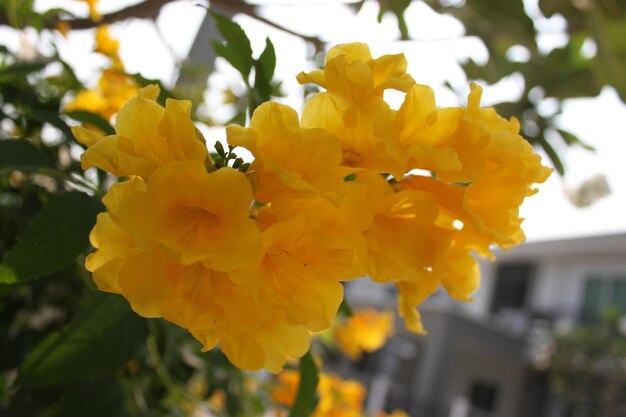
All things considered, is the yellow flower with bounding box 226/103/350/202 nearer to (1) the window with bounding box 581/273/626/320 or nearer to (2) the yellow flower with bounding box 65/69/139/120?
(2) the yellow flower with bounding box 65/69/139/120

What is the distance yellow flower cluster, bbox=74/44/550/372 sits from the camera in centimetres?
33

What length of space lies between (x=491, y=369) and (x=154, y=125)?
14.3 meters

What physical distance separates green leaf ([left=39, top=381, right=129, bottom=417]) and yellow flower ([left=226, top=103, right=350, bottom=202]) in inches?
19.1

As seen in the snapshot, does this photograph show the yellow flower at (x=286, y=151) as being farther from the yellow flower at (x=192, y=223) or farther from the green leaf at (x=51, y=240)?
the green leaf at (x=51, y=240)

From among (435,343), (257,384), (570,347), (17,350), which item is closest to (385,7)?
(17,350)

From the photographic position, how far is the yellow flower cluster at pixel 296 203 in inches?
13.0

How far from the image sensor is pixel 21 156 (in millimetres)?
534

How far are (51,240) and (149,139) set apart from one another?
0.15 metres

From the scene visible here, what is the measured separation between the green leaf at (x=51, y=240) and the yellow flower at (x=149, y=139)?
4.6 inches

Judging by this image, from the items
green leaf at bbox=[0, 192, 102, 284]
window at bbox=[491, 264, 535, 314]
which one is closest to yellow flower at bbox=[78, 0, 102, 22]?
green leaf at bbox=[0, 192, 102, 284]

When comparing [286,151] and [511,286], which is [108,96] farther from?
[511,286]

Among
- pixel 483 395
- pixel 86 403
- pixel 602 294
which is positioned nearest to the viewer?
pixel 86 403

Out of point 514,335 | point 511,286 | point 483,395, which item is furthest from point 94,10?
point 511,286

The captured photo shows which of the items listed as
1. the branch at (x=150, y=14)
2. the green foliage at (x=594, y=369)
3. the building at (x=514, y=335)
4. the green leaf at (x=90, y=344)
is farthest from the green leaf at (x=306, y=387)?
the building at (x=514, y=335)
